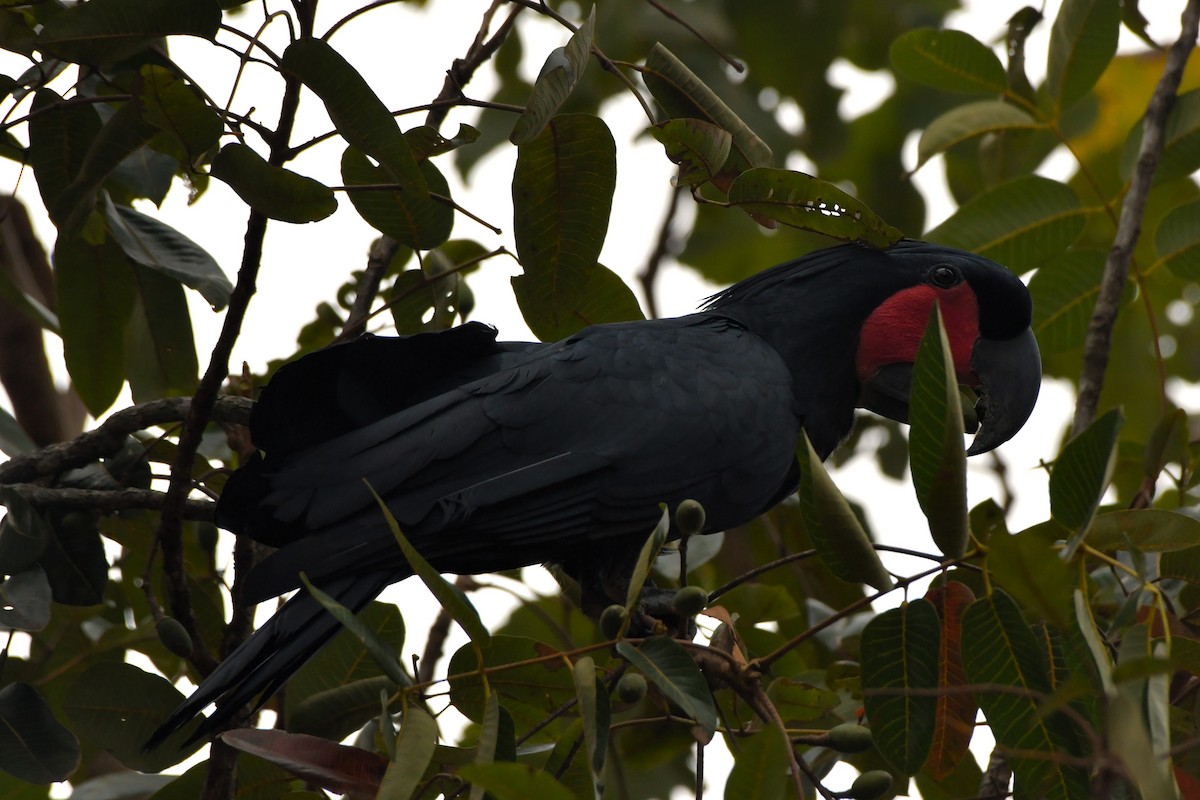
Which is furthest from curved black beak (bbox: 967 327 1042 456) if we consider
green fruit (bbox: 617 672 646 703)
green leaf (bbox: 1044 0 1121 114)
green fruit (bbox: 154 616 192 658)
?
green fruit (bbox: 154 616 192 658)

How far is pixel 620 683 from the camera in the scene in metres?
2.01

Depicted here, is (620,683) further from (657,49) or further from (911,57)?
(911,57)

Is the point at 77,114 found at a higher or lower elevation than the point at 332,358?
higher

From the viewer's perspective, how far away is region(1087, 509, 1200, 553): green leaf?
1875mm

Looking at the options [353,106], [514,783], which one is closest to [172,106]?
[353,106]

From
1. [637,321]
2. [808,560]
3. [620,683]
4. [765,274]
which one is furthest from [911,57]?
[620,683]

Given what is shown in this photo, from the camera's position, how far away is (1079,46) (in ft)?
10.5

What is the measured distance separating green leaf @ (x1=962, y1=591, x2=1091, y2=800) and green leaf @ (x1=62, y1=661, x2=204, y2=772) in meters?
1.57

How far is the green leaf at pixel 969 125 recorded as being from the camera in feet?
Result: 10.6

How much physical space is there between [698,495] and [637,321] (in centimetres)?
48

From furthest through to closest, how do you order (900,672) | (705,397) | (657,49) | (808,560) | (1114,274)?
(808,560) < (1114,274) < (705,397) < (657,49) < (900,672)

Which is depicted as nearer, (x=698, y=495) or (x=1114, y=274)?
(x=698, y=495)

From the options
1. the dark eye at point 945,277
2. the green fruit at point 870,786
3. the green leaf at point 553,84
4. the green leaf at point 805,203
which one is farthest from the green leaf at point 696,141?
the green fruit at point 870,786

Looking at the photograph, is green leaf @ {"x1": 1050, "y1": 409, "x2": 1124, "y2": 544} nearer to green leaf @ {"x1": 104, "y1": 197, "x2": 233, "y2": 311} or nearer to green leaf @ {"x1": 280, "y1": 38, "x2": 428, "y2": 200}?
green leaf @ {"x1": 280, "y1": 38, "x2": 428, "y2": 200}
